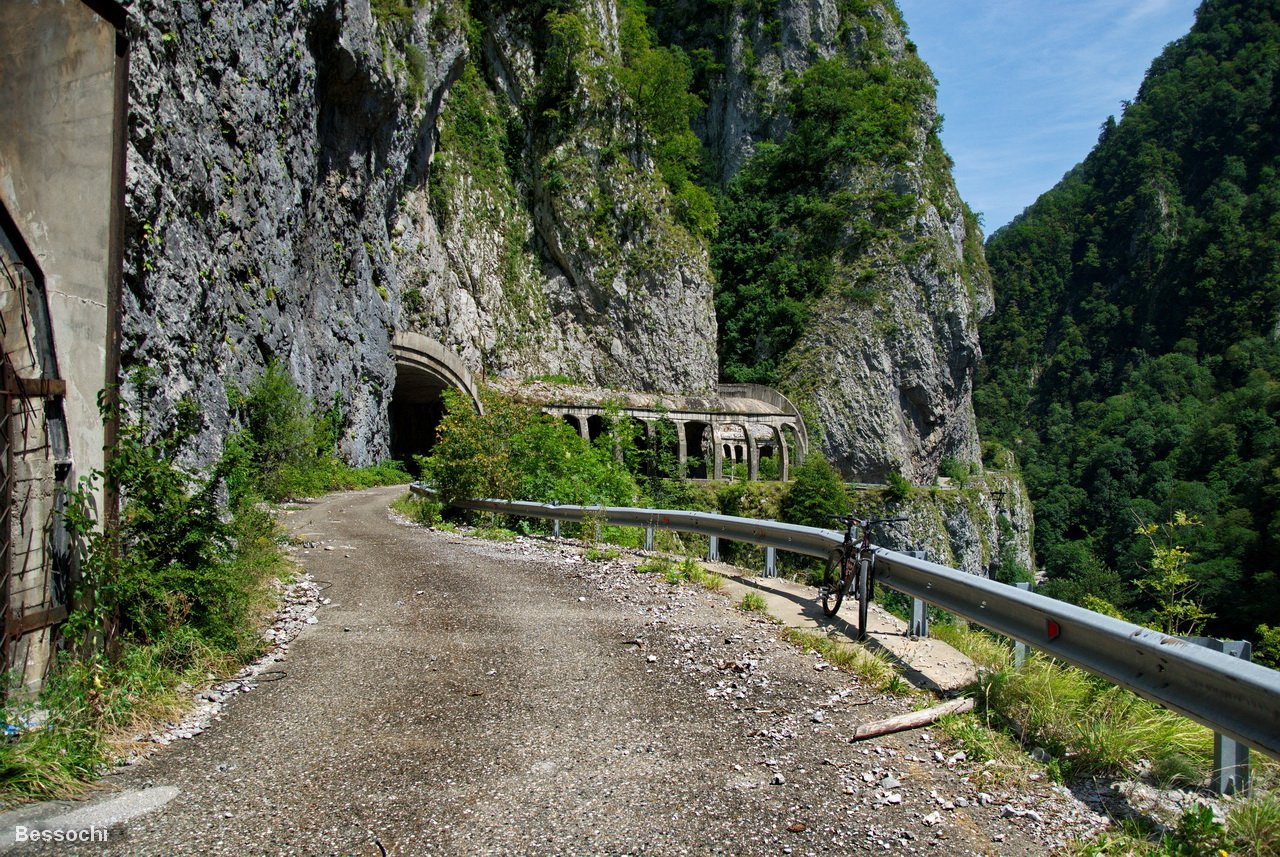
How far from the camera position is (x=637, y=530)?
14258mm

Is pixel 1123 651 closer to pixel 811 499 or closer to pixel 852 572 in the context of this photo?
pixel 852 572

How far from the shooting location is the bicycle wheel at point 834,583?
262 inches

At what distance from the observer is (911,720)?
4.36 meters

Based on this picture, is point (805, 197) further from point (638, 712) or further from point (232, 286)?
point (638, 712)

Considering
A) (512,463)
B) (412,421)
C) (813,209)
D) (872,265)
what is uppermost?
(813,209)

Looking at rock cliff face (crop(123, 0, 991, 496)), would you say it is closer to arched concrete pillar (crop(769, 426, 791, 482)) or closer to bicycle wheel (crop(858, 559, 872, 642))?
bicycle wheel (crop(858, 559, 872, 642))

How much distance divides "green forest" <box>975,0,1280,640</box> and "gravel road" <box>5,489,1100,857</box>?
200 feet

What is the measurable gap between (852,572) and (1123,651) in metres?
2.83

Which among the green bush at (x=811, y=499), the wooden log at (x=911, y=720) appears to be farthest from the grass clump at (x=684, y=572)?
the green bush at (x=811, y=499)

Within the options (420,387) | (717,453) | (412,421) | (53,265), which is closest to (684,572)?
(53,265)

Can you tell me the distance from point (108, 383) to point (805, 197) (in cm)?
6044

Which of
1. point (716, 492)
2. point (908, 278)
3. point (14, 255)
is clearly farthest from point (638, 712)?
point (908, 278)

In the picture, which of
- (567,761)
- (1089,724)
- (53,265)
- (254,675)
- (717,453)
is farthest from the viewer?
(717,453)

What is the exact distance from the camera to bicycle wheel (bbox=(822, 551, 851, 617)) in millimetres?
6645
